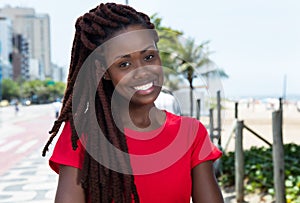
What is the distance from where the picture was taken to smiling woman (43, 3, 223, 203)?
1.21 meters

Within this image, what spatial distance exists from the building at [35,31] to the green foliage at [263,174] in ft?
487

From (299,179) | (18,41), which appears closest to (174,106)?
(299,179)

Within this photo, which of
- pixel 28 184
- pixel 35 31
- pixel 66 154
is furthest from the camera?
pixel 35 31

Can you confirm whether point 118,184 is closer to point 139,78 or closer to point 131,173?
→ point 131,173

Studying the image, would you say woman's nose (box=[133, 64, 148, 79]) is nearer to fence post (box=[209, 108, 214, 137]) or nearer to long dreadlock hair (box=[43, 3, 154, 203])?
long dreadlock hair (box=[43, 3, 154, 203])

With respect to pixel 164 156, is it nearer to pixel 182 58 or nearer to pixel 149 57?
pixel 149 57

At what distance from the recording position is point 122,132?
4.21ft

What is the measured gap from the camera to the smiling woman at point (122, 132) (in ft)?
3.98

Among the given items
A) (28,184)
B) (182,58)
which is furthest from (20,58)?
(182,58)

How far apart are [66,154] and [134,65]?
28 centimetres

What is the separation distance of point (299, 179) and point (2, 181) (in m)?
4.20

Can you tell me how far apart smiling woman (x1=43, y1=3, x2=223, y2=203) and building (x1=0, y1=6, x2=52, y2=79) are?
500 feet

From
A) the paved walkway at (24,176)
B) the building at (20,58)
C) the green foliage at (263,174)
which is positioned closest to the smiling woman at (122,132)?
the paved walkway at (24,176)

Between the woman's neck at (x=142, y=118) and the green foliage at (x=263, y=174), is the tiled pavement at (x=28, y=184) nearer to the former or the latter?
the green foliage at (x=263, y=174)
